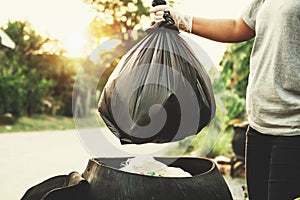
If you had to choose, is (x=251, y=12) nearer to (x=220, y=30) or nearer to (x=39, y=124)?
(x=220, y=30)

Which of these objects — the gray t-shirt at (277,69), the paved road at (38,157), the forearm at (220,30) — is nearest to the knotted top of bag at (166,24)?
the forearm at (220,30)

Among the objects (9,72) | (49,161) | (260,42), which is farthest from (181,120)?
(9,72)

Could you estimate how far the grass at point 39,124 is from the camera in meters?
10.2

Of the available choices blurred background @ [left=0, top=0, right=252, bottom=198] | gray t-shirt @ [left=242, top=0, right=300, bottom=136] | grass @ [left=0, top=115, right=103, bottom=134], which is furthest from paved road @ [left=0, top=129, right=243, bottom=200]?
grass @ [left=0, top=115, right=103, bottom=134]

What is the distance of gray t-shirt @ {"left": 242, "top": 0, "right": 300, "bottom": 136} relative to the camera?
1.80 metres

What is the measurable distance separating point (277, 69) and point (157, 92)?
0.40 metres

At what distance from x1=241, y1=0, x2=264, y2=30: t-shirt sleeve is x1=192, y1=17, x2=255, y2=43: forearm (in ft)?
0.20

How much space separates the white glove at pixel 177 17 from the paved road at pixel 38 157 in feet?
1.61

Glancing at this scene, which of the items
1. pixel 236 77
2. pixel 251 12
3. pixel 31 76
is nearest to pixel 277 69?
pixel 251 12

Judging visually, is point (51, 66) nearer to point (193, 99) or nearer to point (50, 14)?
point (50, 14)

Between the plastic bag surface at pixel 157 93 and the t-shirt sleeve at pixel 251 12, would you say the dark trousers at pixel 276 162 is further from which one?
the t-shirt sleeve at pixel 251 12

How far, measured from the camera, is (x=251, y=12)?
200 centimetres

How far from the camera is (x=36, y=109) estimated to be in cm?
1238

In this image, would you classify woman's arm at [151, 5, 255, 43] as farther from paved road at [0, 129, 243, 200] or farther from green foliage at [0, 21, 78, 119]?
green foliage at [0, 21, 78, 119]
